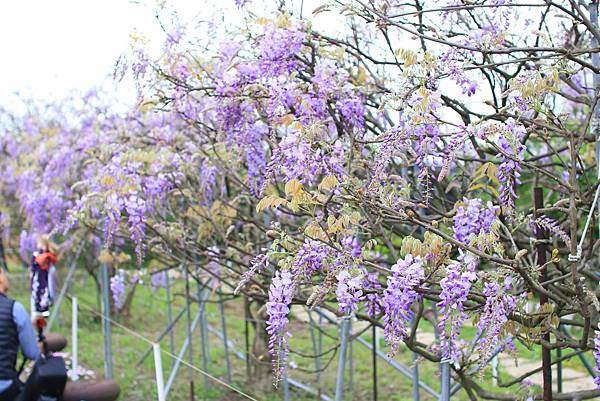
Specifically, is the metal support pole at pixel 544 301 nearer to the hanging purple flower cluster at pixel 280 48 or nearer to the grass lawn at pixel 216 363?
the grass lawn at pixel 216 363

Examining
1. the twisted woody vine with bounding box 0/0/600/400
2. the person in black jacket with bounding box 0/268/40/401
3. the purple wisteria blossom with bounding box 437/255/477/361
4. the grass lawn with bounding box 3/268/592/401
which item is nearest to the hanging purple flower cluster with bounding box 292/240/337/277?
the twisted woody vine with bounding box 0/0/600/400

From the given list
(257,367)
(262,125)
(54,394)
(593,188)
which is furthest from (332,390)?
(593,188)

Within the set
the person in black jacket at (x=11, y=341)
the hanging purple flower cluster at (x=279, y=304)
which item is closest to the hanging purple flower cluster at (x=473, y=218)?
the hanging purple flower cluster at (x=279, y=304)

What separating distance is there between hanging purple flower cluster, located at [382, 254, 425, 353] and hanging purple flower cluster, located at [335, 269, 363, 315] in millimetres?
83

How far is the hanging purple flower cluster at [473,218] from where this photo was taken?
2691 mm

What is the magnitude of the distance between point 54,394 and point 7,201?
631 centimetres

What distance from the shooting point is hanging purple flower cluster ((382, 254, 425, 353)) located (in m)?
2.29

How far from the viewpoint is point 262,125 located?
12.5 feet

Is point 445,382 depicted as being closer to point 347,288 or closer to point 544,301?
point 544,301

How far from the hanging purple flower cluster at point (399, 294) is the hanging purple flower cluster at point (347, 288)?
83 mm

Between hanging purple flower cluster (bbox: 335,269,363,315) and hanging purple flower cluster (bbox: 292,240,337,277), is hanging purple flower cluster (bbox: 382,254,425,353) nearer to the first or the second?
hanging purple flower cluster (bbox: 335,269,363,315)

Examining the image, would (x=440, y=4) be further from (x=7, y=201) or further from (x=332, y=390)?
(x=7, y=201)

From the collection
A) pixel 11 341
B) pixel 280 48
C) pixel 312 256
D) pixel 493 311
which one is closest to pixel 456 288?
pixel 493 311

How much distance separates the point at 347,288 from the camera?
2.33 metres
